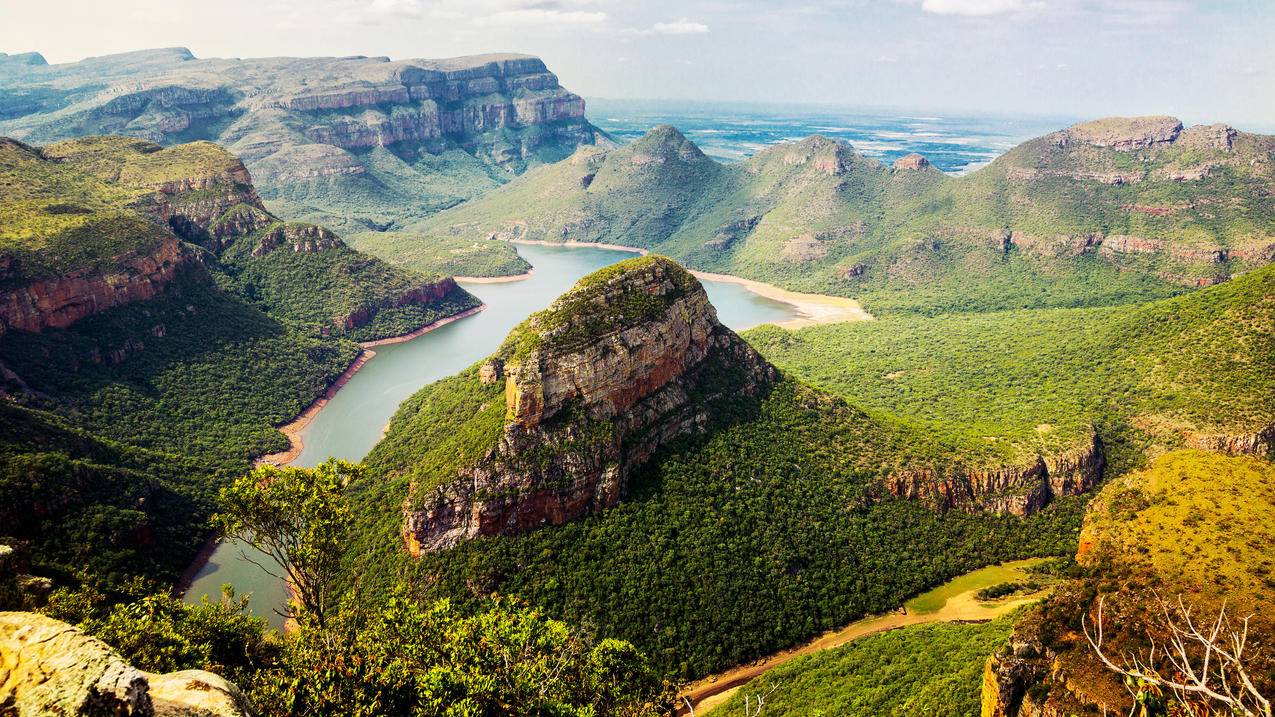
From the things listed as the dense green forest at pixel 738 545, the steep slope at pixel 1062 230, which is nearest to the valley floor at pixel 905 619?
the dense green forest at pixel 738 545

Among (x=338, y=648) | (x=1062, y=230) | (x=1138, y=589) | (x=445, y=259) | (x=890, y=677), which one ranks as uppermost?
(x=1062, y=230)

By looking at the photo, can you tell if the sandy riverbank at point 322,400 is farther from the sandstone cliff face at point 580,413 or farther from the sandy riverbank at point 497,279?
the sandy riverbank at point 497,279

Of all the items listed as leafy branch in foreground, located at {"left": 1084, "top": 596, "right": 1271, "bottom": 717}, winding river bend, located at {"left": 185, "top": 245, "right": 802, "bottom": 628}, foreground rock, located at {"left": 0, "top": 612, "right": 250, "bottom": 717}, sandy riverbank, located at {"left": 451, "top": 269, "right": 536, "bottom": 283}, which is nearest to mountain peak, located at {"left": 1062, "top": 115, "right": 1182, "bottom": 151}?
winding river bend, located at {"left": 185, "top": 245, "right": 802, "bottom": 628}

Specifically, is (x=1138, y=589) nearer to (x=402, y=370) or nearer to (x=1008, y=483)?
(x=1008, y=483)

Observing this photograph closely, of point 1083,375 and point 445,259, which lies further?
point 445,259

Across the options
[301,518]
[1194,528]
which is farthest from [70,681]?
[1194,528]

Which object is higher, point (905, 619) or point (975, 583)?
point (975, 583)
